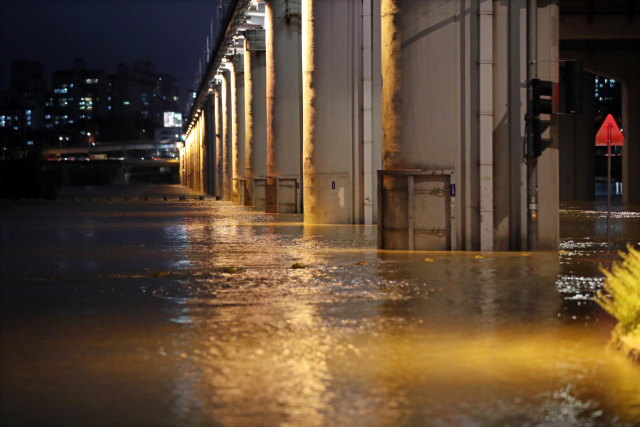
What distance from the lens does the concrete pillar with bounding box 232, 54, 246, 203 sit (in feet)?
196

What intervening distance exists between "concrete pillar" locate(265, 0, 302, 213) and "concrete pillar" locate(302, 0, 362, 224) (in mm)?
9007

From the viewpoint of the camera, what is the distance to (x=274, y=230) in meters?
28.4

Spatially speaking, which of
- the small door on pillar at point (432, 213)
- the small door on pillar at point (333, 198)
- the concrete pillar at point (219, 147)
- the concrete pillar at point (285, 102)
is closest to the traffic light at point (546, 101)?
the small door on pillar at point (432, 213)

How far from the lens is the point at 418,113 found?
64.4 feet

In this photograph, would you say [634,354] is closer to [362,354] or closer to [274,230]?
[362,354]

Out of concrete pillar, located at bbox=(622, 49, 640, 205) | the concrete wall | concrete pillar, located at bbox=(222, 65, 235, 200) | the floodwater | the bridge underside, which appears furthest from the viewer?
concrete pillar, located at bbox=(222, 65, 235, 200)

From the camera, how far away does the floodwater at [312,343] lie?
668 cm

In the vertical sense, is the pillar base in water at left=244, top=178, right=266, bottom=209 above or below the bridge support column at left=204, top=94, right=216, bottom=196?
below

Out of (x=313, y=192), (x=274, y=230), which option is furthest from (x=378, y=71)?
(x=274, y=230)

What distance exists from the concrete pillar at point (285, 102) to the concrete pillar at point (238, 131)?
57.3 ft

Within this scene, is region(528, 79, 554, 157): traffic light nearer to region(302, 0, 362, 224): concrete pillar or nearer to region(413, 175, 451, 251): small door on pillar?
region(413, 175, 451, 251): small door on pillar

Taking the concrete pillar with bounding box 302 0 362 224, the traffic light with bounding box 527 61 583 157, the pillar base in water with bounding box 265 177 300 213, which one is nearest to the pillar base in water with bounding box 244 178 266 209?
the pillar base in water with bounding box 265 177 300 213

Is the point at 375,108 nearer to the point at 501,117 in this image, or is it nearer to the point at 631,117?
the point at 501,117

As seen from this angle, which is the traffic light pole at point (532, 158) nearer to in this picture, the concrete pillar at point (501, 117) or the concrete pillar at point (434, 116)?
the concrete pillar at point (501, 117)
